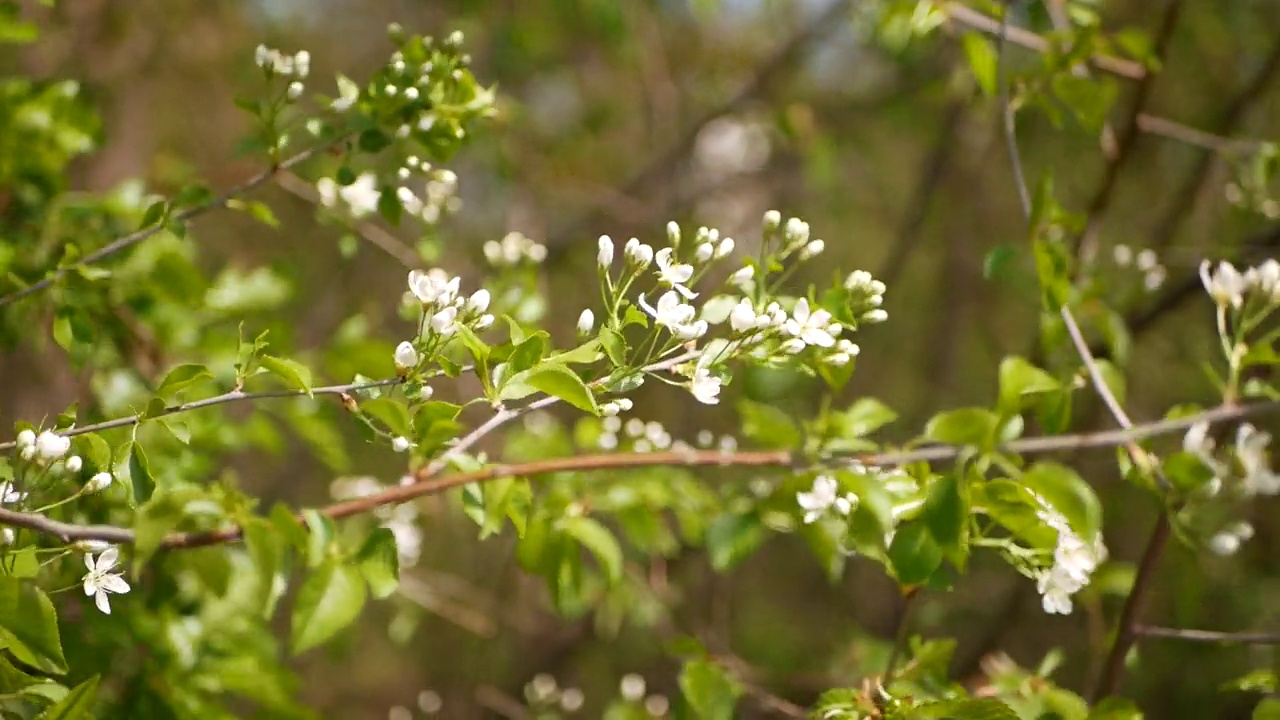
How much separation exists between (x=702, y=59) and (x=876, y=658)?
333 cm

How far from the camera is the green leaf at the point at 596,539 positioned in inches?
59.2

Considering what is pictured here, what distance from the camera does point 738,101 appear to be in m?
3.58

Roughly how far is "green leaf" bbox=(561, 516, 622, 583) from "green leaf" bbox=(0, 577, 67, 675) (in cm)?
67

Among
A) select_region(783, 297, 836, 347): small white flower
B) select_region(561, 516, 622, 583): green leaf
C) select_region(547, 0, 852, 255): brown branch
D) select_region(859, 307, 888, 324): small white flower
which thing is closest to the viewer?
select_region(783, 297, 836, 347): small white flower

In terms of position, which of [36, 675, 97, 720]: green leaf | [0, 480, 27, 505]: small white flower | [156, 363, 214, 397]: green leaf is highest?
[156, 363, 214, 397]: green leaf

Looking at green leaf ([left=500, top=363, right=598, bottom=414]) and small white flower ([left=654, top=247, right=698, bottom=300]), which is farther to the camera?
small white flower ([left=654, top=247, right=698, bottom=300])

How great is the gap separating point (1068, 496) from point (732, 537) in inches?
19.3

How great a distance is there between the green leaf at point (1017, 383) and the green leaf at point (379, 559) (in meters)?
0.79

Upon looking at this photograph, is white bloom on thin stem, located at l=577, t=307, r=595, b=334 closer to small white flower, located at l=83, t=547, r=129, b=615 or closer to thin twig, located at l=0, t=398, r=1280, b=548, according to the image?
thin twig, located at l=0, t=398, r=1280, b=548

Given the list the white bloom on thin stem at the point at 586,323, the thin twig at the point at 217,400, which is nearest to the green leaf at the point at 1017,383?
the white bloom on thin stem at the point at 586,323

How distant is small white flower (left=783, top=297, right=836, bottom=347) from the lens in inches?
45.1

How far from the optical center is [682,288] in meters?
1.15

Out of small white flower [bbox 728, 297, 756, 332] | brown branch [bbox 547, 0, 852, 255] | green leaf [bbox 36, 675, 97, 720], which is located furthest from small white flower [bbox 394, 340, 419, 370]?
brown branch [bbox 547, 0, 852, 255]

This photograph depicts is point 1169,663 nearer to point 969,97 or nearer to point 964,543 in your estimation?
point 969,97
